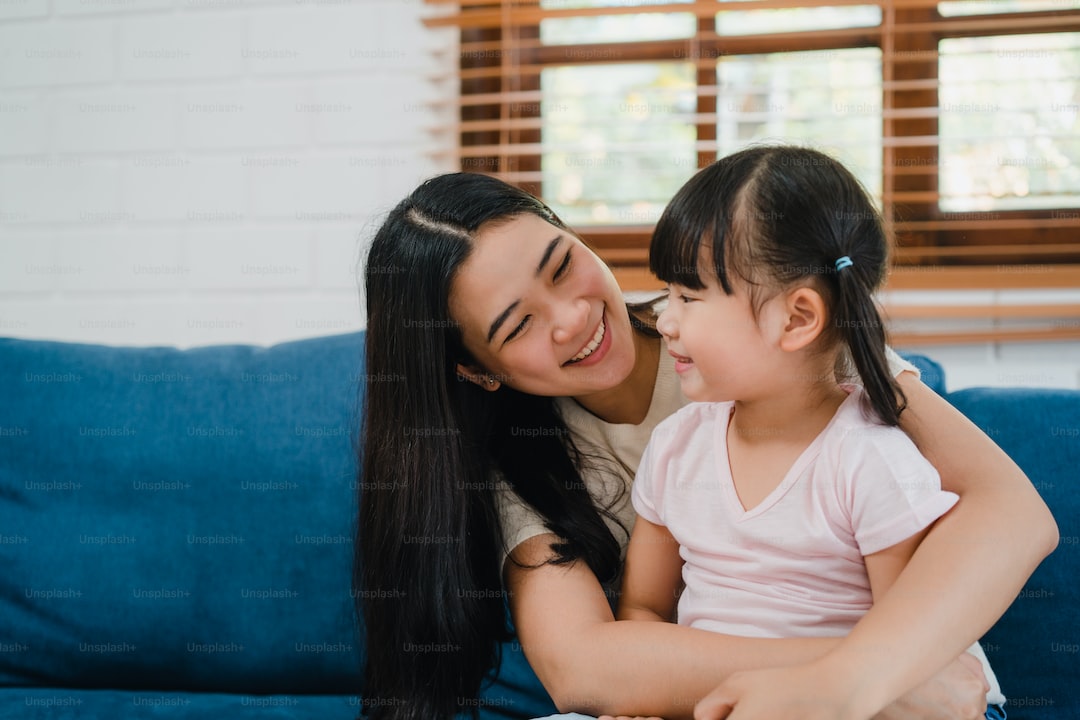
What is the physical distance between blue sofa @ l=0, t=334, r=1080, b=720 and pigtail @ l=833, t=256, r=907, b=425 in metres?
A: 0.48

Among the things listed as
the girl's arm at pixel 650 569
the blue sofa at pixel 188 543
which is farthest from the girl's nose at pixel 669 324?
the blue sofa at pixel 188 543

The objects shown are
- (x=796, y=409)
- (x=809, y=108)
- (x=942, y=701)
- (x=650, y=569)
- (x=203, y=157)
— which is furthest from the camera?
(x=203, y=157)

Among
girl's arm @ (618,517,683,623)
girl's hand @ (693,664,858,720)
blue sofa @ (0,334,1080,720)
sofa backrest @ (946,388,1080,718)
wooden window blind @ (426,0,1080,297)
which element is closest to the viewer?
girl's hand @ (693,664,858,720)

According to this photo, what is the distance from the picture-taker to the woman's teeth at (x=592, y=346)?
46.4 inches

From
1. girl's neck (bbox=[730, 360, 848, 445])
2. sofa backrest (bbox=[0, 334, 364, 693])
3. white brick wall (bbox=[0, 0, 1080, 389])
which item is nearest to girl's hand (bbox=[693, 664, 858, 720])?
girl's neck (bbox=[730, 360, 848, 445])

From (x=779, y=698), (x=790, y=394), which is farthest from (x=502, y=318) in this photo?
(x=779, y=698)

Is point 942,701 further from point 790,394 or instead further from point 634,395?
point 634,395

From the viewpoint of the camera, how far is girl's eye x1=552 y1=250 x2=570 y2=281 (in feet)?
3.89

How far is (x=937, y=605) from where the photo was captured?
0.86 meters

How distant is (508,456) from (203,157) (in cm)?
118

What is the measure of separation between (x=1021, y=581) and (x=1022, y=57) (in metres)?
1.34

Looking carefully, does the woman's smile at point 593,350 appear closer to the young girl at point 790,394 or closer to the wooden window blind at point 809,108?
the young girl at point 790,394

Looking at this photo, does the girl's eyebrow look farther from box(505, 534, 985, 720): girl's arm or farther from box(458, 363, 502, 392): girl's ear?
box(505, 534, 985, 720): girl's arm

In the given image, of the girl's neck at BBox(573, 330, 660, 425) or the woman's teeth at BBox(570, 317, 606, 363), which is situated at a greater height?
the woman's teeth at BBox(570, 317, 606, 363)
